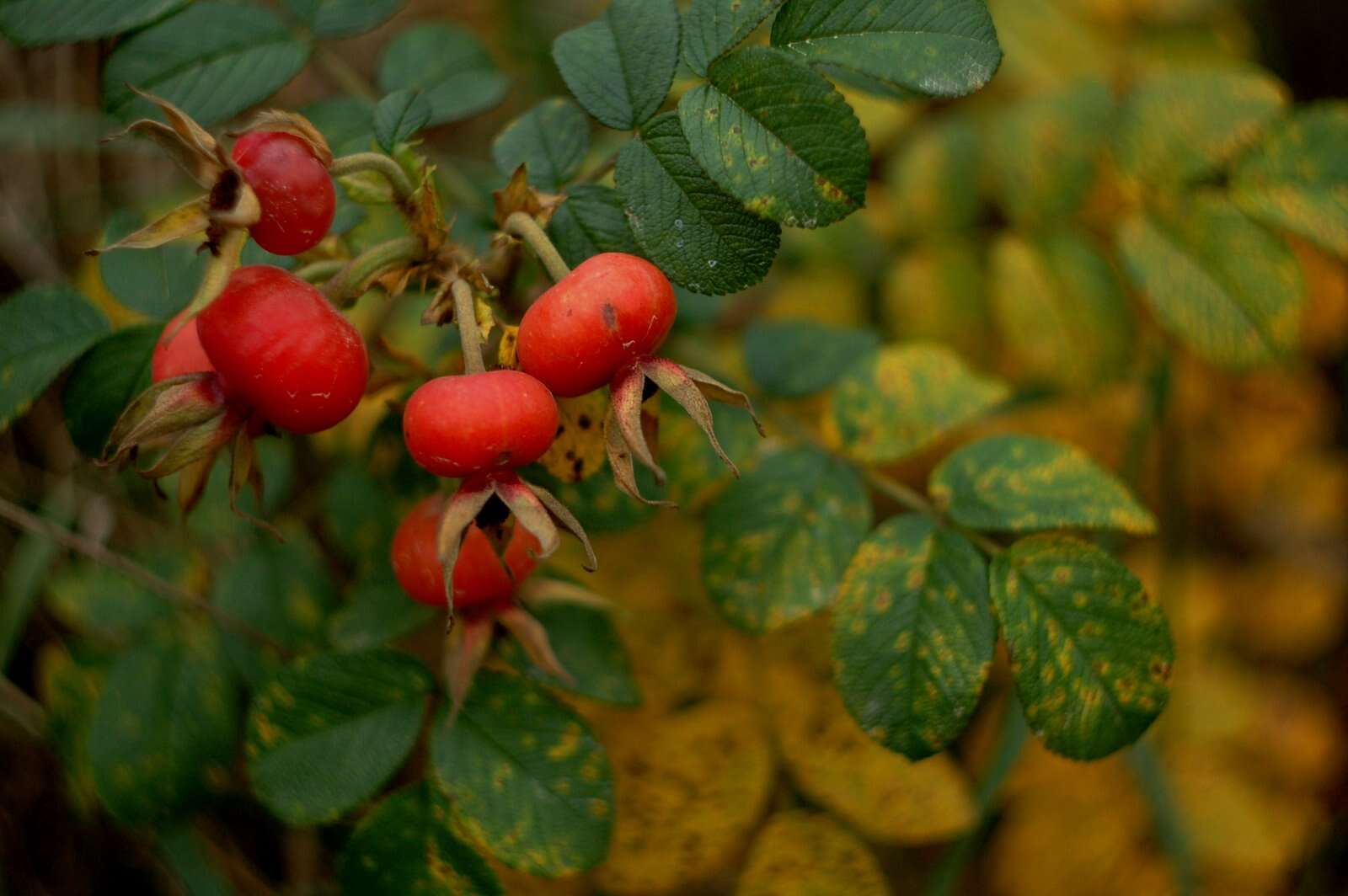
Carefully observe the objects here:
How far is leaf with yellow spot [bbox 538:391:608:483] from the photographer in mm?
1359

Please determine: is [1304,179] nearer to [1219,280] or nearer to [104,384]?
[1219,280]

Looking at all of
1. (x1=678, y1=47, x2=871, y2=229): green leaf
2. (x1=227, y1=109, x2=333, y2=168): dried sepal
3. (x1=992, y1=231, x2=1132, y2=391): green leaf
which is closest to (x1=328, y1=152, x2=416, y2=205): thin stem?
(x1=227, y1=109, x2=333, y2=168): dried sepal

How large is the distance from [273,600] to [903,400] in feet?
3.92

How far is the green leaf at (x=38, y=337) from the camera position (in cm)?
140

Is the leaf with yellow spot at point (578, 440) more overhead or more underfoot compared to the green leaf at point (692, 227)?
more underfoot

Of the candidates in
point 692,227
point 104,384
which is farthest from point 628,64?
point 104,384

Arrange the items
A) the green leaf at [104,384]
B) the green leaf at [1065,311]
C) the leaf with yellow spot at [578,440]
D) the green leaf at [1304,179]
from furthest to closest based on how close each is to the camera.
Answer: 1. the green leaf at [1065,311]
2. the green leaf at [1304,179]
3. the green leaf at [104,384]
4. the leaf with yellow spot at [578,440]

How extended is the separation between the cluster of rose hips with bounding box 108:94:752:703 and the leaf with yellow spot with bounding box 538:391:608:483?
0.71ft

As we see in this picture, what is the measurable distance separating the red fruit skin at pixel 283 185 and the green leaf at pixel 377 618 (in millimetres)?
647

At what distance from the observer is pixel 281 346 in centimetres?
106

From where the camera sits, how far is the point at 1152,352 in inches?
94.9

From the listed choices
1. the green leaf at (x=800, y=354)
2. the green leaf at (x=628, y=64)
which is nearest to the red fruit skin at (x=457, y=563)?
the green leaf at (x=628, y=64)

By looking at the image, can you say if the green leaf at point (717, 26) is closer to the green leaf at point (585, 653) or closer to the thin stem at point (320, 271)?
the thin stem at point (320, 271)

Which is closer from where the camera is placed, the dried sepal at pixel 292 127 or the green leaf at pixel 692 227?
the dried sepal at pixel 292 127
